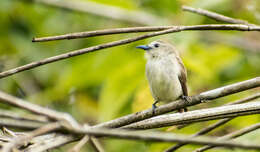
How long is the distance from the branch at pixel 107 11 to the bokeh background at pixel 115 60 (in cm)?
3

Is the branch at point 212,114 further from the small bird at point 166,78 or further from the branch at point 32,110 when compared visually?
the small bird at point 166,78

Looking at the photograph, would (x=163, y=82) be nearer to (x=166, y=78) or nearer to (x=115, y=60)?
(x=166, y=78)

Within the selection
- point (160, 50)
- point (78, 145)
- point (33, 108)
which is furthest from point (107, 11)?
point (33, 108)

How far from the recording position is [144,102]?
146 inches

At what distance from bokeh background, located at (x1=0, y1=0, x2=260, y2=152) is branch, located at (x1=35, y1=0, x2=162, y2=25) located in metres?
0.03

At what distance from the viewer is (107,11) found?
5.33 meters

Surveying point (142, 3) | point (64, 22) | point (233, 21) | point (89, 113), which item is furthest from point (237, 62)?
point (233, 21)

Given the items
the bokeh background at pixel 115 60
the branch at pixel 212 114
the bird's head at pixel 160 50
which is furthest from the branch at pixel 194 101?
the bird's head at pixel 160 50

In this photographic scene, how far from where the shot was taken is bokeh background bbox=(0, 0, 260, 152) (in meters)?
3.66

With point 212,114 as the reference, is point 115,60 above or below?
above

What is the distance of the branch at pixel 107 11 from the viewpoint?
207 inches

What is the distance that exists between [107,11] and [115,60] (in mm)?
1600

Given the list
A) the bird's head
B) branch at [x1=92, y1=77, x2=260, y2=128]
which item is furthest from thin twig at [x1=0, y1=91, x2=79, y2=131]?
the bird's head

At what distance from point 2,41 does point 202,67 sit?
9.96 feet
